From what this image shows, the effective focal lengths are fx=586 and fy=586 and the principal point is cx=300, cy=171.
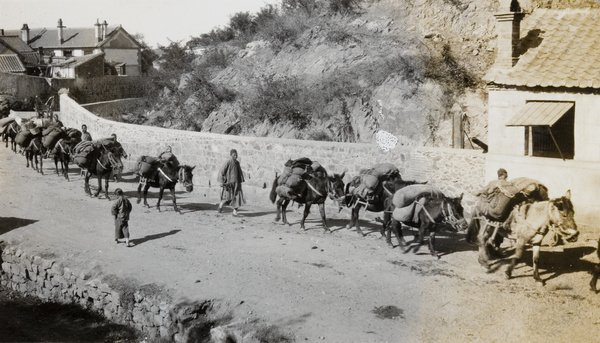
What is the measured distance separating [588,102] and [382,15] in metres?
16.5

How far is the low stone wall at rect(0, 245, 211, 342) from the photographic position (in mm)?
10422

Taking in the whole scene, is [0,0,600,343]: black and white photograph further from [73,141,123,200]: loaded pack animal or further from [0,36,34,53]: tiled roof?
[0,36,34,53]: tiled roof

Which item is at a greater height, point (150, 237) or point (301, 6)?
point (301, 6)

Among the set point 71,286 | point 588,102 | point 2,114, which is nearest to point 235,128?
point 71,286

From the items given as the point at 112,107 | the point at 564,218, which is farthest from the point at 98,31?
the point at 564,218

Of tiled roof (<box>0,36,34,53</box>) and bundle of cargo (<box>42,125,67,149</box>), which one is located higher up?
tiled roof (<box>0,36,34,53</box>)

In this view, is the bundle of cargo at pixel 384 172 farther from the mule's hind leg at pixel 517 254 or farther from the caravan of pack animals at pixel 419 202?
the mule's hind leg at pixel 517 254

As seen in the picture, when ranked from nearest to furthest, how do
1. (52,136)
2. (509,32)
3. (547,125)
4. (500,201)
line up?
(500,201) → (547,125) → (509,32) → (52,136)

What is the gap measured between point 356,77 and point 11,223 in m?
14.0

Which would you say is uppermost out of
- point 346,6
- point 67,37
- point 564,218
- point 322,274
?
point 67,37

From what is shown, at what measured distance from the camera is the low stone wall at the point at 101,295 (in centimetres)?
1042

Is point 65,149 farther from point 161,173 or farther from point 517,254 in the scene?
point 517,254

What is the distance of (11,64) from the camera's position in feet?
156

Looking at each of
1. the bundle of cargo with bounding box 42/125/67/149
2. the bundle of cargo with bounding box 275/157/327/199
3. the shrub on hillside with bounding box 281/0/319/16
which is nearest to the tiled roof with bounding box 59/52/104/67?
the shrub on hillside with bounding box 281/0/319/16
